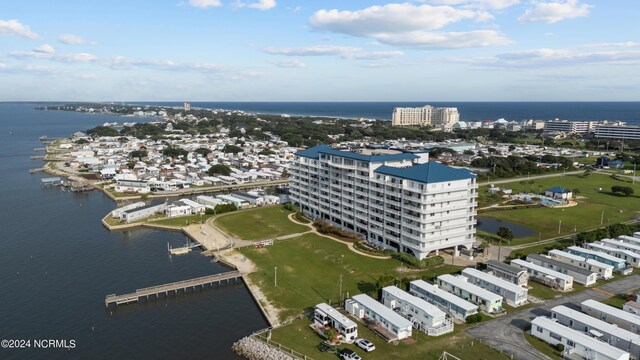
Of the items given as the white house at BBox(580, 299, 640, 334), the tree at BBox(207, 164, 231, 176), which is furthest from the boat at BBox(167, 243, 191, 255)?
the tree at BBox(207, 164, 231, 176)

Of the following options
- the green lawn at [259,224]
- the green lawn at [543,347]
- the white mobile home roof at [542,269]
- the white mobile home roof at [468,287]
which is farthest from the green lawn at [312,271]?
the green lawn at [543,347]

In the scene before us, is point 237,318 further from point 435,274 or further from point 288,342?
point 435,274

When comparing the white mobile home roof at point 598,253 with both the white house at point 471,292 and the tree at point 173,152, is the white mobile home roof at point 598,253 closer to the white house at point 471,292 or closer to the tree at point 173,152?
the white house at point 471,292

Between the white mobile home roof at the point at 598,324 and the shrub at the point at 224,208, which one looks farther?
the shrub at the point at 224,208

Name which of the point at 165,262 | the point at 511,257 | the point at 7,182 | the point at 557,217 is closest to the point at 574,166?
the point at 557,217

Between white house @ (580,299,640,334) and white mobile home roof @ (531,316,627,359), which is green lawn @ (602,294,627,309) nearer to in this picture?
white house @ (580,299,640,334)

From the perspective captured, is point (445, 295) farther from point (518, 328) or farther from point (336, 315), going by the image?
point (336, 315)

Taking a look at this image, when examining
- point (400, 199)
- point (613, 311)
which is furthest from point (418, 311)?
point (400, 199)

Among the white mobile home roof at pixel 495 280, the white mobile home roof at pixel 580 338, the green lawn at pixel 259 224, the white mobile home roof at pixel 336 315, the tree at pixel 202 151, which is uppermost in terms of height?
the tree at pixel 202 151
